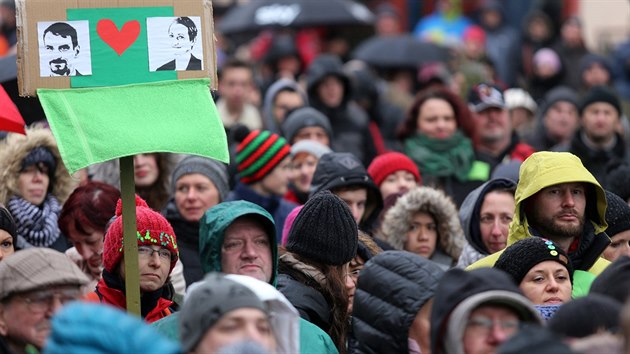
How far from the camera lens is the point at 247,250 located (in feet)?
22.1

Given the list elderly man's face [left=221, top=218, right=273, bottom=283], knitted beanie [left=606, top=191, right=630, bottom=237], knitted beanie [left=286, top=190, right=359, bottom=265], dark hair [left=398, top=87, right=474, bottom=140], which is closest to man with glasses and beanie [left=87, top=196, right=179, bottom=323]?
elderly man's face [left=221, top=218, right=273, bottom=283]

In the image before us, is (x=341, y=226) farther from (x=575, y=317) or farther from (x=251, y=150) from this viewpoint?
(x=251, y=150)

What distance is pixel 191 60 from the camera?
6660mm

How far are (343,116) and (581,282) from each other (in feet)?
19.2

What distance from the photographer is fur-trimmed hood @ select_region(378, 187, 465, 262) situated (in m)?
8.81

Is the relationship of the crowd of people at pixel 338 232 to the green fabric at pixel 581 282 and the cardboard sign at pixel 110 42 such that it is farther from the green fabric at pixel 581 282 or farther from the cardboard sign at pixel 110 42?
the cardboard sign at pixel 110 42

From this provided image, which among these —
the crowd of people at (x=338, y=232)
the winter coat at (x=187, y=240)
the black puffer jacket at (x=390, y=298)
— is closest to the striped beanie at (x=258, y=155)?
the crowd of people at (x=338, y=232)

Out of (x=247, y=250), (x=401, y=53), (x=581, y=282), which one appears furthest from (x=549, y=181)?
(x=401, y=53)

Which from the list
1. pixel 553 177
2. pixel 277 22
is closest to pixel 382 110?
pixel 277 22

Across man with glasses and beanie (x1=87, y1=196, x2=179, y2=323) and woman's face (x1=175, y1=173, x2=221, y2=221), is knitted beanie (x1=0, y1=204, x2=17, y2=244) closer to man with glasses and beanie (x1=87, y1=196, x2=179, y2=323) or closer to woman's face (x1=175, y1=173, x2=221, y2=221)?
man with glasses and beanie (x1=87, y1=196, x2=179, y2=323)

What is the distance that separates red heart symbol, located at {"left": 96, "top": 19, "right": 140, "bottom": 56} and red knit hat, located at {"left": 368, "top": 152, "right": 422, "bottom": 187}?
138 inches

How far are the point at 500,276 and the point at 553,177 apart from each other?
2.36m

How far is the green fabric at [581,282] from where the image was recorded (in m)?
7.19

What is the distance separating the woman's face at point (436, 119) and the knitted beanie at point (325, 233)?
159 inches
